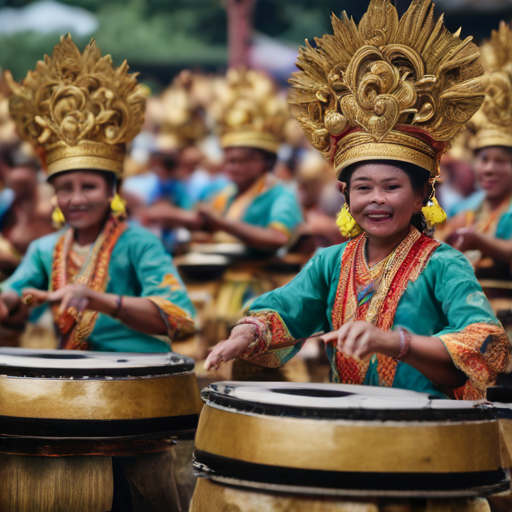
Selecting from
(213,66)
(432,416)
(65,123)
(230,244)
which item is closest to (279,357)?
(432,416)

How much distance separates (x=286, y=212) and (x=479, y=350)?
4407 millimetres

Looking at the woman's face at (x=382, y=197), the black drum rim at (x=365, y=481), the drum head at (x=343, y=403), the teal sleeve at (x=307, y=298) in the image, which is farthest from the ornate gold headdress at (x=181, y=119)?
the black drum rim at (x=365, y=481)

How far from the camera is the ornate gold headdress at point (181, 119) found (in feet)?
32.9

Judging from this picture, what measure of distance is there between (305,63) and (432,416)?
4.18 feet

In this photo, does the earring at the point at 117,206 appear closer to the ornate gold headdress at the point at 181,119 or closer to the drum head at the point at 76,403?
the drum head at the point at 76,403

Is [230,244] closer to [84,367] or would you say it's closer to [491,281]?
[491,281]

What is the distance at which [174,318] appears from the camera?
3.88 metres

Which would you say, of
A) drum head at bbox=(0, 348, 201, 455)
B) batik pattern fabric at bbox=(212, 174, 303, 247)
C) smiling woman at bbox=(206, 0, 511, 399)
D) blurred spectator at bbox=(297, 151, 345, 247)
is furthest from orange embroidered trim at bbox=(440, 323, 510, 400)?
blurred spectator at bbox=(297, 151, 345, 247)

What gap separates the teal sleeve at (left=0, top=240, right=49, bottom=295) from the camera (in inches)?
165

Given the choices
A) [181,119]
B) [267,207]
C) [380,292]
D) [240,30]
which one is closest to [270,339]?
[380,292]

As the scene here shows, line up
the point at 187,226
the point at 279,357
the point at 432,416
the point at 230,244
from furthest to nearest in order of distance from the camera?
the point at 230,244
the point at 187,226
the point at 279,357
the point at 432,416

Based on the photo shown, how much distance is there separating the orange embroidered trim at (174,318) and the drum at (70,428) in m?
0.57

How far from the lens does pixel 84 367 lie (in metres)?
3.19

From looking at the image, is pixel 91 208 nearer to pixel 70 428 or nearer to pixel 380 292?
pixel 70 428
